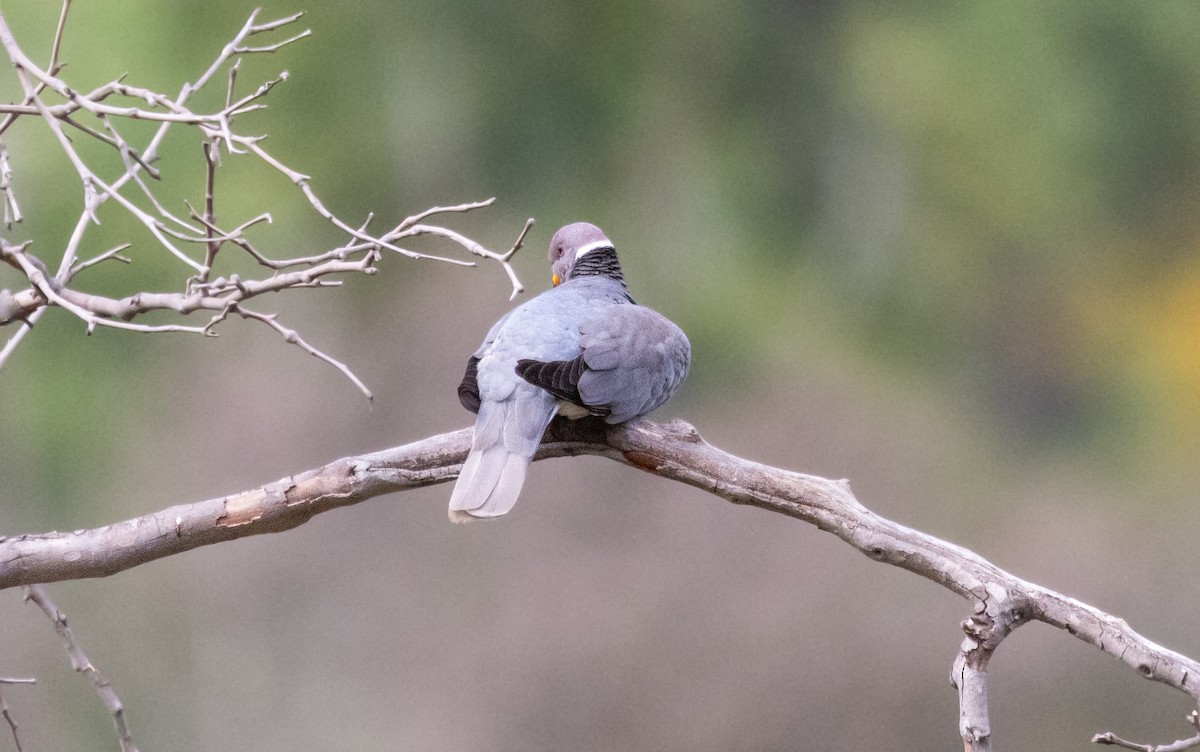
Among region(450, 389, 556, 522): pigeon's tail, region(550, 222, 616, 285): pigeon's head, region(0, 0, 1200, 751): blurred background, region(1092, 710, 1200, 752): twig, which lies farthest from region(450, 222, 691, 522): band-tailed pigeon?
region(0, 0, 1200, 751): blurred background

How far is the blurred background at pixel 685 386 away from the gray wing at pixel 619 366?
170 centimetres

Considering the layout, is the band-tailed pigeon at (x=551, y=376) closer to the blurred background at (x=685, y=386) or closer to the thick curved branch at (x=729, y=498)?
the thick curved branch at (x=729, y=498)

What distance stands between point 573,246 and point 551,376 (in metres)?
0.70

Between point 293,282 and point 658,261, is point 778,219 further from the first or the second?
point 293,282

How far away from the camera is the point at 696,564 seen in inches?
139

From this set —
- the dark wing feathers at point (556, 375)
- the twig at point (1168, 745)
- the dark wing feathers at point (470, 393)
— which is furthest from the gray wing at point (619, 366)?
the twig at point (1168, 745)

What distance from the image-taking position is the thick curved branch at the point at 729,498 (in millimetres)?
1275

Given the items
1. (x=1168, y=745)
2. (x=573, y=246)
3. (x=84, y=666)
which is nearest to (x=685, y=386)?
(x=573, y=246)

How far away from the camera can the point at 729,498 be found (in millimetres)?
1557

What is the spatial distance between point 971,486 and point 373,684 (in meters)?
2.05

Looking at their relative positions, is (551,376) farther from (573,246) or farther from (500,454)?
(573,246)

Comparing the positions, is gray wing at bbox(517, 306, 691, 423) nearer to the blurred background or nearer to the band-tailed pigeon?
the band-tailed pigeon

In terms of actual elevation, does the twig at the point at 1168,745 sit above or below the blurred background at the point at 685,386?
below

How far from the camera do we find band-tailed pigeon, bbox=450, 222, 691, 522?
1.57 m
